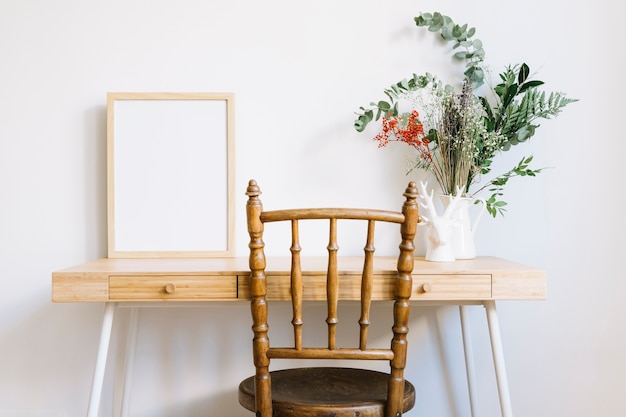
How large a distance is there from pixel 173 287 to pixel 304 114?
2.81 feet

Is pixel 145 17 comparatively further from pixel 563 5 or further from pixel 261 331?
pixel 563 5

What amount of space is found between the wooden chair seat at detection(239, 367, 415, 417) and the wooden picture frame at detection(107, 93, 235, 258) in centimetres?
59

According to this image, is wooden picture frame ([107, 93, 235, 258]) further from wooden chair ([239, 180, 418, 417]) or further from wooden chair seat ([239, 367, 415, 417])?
wooden chair ([239, 180, 418, 417])

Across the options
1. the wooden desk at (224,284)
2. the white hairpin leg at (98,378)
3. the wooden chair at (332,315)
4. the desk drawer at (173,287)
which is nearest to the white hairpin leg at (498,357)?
the wooden desk at (224,284)

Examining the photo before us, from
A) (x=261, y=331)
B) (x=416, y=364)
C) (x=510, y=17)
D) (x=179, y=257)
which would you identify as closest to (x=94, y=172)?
(x=179, y=257)

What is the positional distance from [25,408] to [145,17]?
59.6 inches

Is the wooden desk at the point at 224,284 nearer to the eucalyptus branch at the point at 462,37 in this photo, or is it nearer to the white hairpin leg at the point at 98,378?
the white hairpin leg at the point at 98,378

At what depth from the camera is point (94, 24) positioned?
2402 millimetres

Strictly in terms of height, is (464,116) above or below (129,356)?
above

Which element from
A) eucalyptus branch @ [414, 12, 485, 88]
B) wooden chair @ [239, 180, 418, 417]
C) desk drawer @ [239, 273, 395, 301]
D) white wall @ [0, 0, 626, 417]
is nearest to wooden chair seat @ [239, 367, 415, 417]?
wooden chair @ [239, 180, 418, 417]

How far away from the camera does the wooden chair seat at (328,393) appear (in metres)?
1.64

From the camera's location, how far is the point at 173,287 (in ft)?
6.20

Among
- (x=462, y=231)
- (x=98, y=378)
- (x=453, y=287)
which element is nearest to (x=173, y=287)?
(x=98, y=378)

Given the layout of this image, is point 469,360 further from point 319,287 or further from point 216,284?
point 216,284
